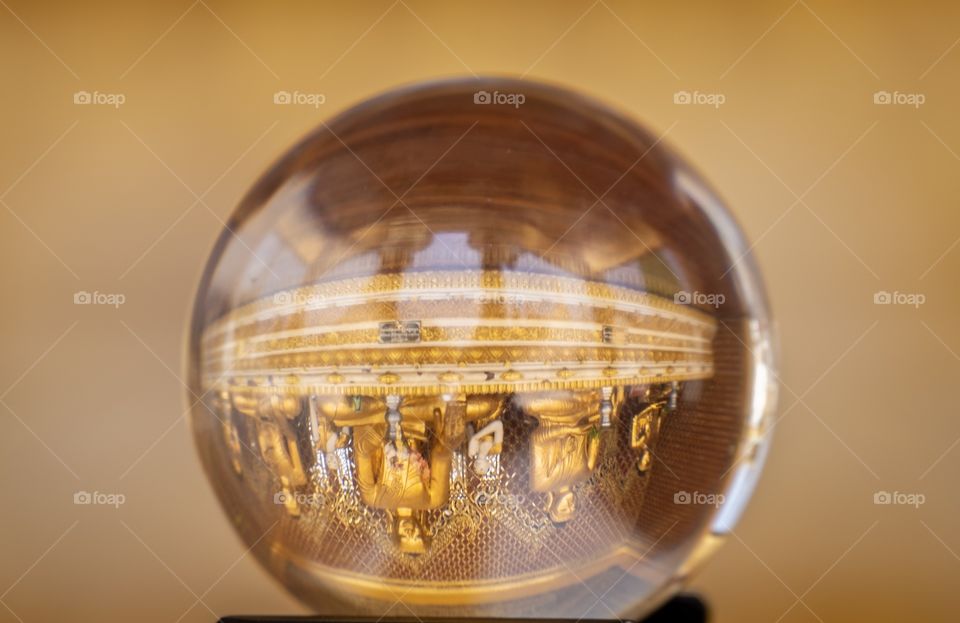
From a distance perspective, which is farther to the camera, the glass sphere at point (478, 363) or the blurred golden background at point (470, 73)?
the blurred golden background at point (470, 73)

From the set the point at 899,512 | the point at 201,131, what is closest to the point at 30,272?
the point at 201,131

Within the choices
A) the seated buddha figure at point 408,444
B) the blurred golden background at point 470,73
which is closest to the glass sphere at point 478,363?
the seated buddha figure at point 408,444

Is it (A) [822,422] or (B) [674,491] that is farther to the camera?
(A) [822,422]

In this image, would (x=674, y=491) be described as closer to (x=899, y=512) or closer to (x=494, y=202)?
(x=494, y=202)

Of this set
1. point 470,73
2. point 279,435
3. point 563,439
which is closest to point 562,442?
point 563,439

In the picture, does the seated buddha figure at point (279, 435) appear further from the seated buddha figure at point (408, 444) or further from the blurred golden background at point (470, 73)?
the blurred golden background at point (470, 73)

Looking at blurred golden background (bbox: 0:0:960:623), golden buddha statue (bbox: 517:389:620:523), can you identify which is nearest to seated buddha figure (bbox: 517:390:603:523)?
→ golden buddha statue (bbox: 517:389:620:523)

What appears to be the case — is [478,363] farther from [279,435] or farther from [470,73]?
[470,73]
